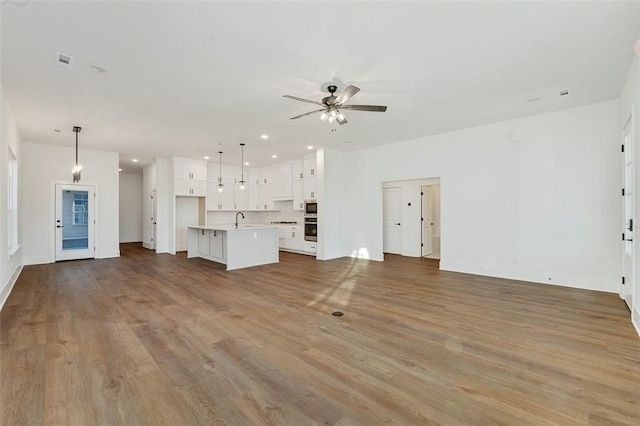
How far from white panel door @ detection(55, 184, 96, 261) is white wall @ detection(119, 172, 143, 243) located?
3.84 meters

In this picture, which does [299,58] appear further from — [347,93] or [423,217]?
[423,217]

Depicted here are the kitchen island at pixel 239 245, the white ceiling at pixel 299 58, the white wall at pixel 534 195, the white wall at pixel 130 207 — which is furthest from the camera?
the white wall at pixel 130 207

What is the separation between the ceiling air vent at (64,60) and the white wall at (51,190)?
556 cm

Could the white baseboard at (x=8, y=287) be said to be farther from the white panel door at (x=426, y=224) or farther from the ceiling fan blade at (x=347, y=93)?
the white panel door at (x=426, y=224)

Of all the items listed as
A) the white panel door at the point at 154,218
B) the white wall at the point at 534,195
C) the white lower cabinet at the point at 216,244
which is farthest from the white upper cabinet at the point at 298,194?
the white panel door at the point at 154,218

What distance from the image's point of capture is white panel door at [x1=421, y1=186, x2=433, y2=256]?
8559mm

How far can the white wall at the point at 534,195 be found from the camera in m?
4.66

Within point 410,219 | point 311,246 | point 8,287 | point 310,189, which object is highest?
point 310,189

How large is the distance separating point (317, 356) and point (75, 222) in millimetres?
8410

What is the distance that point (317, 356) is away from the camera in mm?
2645

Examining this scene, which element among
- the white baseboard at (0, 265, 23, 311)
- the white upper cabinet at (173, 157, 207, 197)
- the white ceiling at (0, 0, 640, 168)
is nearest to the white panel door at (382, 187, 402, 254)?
the white ceiling at (0, 0, 640, 168)

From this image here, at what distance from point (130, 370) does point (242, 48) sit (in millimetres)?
3185

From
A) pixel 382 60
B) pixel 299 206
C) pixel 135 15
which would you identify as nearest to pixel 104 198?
pixel 299 206

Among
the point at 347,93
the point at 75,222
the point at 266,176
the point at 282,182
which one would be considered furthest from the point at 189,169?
the point at 347,93
